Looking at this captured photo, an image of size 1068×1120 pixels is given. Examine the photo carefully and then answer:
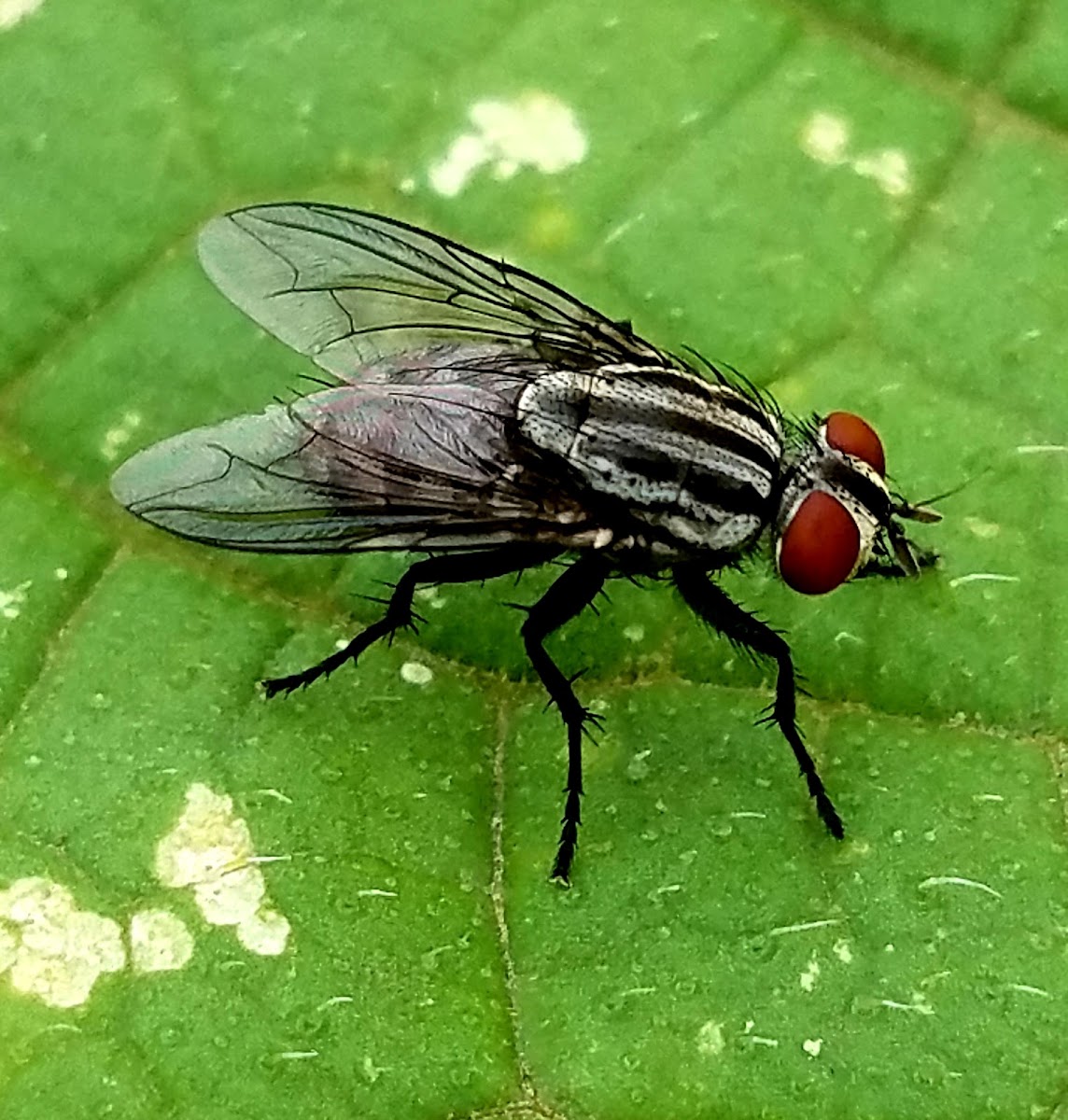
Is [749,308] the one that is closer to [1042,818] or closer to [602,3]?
[602,3]

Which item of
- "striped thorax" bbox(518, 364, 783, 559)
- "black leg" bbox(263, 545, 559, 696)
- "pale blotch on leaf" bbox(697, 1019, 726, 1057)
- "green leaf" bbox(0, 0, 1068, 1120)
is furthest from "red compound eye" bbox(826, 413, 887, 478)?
"pale blotch on leaf" bbox(697, 1019, 726, 1057)

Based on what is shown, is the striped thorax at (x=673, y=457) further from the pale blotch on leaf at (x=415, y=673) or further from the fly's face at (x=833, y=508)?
the pale blotch on leaf at (x=415, y=673)

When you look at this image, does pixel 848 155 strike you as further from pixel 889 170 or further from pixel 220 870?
pixel 220 870

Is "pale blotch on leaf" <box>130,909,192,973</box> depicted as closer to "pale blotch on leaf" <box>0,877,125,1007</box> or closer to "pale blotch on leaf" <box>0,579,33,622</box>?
"pale blotch on leaf" <box>0,877,125,1007</box>

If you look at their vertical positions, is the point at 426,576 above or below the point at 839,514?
below

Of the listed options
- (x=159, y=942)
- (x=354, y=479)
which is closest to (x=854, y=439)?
(x=354, y=479)

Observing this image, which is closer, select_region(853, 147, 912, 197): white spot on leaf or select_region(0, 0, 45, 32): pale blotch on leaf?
select_region(853, 147, 912, 197): white spot on leaf
